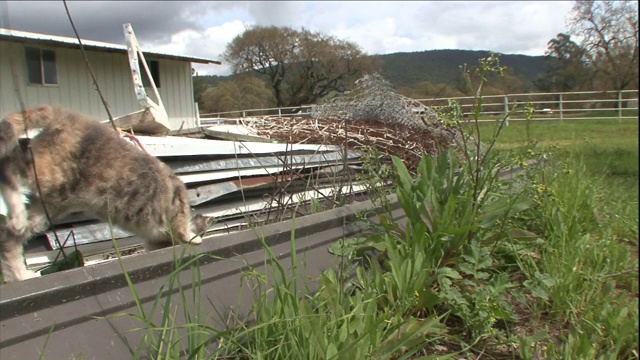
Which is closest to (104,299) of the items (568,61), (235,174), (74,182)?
(74,182)

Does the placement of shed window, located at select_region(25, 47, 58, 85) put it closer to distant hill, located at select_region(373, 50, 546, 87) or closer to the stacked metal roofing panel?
the stacked metal roofing panel

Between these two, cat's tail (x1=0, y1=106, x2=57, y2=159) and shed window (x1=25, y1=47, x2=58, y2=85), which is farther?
shed window (x1=25, y1=47, x2=58, y2=85)

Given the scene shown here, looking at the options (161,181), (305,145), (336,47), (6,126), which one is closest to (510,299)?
(161,181)

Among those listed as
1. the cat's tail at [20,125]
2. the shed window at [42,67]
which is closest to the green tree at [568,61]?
the cat's tail at [20,125]

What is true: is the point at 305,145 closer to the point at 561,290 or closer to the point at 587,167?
the point at 587,167

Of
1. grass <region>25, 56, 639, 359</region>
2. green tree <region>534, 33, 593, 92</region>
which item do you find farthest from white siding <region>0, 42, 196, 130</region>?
green tree <region>534, 33, 593, 92</region>

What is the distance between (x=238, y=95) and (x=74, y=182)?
34283 mm

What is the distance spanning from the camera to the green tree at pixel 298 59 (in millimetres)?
43594

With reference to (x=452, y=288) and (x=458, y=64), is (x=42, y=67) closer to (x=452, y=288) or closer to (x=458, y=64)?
(x=458, y=64)

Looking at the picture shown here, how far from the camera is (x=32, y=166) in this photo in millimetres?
2172

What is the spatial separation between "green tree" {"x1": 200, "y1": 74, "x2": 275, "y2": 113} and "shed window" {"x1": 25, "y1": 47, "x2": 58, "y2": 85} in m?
18.0

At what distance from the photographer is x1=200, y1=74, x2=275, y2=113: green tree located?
108ft

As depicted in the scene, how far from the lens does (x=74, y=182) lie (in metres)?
2.28

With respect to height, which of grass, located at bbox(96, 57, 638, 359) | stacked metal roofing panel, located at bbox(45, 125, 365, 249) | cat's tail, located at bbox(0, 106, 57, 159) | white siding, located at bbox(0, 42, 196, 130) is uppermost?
white siding, located at bbox(0, 42, 196, 130)
